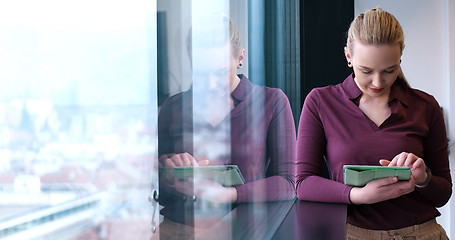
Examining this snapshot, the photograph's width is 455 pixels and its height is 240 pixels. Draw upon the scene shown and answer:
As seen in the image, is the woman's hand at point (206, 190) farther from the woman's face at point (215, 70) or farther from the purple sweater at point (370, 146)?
the purple sweater at point (370, 146)

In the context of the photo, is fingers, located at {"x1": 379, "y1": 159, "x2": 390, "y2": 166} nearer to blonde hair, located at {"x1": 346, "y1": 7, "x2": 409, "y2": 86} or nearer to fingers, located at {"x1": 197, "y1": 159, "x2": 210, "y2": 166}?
blonde hair, located at {"x1": 346, "y1": 7, "x2": 409, "y2": 86}

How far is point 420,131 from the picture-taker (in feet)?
4.52

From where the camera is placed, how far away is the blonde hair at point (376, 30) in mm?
1361

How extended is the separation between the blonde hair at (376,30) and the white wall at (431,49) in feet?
8.01

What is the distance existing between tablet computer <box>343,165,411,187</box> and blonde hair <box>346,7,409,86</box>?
1.23ft

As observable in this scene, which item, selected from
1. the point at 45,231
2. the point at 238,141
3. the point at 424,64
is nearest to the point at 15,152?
the point at 45,231

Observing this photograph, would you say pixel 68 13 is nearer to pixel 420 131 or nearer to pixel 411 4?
pixel 420 131

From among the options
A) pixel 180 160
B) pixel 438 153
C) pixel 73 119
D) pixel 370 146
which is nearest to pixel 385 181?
pixel 370 146

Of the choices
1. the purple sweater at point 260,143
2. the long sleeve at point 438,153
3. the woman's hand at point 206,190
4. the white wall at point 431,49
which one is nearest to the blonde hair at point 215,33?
the purple sweater at point 260,143

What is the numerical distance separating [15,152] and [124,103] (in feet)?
0.62

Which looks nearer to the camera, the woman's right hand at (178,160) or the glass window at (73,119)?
the glass window at (73,119)

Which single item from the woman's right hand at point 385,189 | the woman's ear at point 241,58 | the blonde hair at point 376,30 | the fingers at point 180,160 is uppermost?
the blonde hair at point 376,30

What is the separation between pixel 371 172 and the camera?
1215 millimetres

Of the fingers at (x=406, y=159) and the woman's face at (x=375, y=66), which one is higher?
the woman's face at (x=375, y=66)
